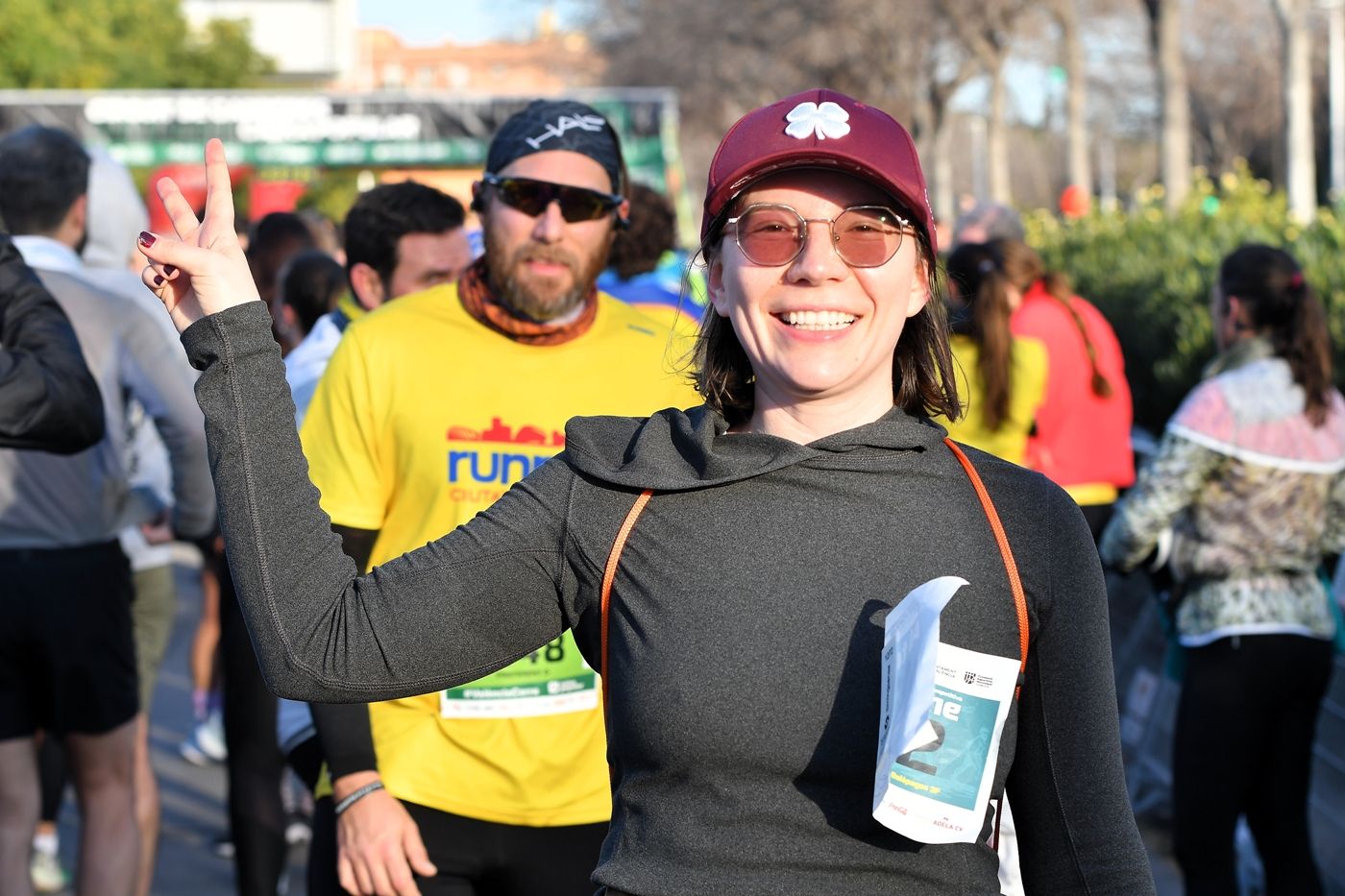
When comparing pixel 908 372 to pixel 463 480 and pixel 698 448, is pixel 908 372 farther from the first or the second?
pixel 463 480

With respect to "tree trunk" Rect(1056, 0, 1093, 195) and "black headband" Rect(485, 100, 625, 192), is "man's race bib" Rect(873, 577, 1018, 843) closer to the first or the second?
"black headband" Rect(485, 100, 625, 192)

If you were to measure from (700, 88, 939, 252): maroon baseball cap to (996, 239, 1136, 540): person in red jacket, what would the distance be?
4.71 meters

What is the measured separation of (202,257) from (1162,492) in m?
3.64

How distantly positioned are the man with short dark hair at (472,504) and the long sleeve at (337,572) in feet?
3.65

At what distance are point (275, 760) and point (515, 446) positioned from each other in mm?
2155

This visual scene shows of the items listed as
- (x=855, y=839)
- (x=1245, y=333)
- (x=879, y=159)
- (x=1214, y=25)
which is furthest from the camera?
(x=1214, y=25)

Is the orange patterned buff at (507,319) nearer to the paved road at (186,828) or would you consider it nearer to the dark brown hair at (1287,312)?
the dark brown hair at (1287,312)

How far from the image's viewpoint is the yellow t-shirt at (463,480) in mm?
3336

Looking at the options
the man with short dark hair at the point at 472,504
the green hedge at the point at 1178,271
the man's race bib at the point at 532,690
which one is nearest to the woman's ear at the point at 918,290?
the man with short dark hair at the point at 472,504

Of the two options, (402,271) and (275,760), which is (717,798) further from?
(275,760)

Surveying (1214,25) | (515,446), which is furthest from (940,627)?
(1214,25)

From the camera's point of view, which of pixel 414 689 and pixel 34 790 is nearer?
pixel 414 689

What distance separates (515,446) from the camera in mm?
3441

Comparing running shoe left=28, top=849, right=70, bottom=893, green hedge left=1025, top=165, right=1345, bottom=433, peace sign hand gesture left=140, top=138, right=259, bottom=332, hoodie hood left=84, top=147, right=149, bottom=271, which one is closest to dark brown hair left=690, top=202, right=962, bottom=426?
peace sign hand gesture left=140, top=138, right=259, bottom=332
